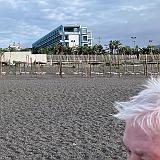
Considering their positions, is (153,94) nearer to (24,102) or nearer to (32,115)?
(32,115)

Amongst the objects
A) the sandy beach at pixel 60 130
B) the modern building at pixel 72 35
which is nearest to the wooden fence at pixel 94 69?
the sandy beach at pixel 60 130

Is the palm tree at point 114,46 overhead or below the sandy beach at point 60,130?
overhead

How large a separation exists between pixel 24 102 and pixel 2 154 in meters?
6.91

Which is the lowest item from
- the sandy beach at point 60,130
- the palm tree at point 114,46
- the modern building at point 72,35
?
the sandy beach at point 60,130

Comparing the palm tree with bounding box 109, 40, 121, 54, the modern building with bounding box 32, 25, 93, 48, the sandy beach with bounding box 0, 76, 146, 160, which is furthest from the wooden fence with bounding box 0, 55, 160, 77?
the modern building with bounding box 32, 25, 93, 48

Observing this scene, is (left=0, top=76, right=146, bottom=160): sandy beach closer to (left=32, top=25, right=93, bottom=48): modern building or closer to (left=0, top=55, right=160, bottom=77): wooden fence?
(left=0, top=55, right=160, bottom=77): wooden fence

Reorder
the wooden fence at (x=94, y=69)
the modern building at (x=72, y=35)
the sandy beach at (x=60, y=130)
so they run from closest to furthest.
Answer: the sandy beach at (x=60, y=130), the wooden fence at (x=94, y=69), the modern building at (x=72, y=35)

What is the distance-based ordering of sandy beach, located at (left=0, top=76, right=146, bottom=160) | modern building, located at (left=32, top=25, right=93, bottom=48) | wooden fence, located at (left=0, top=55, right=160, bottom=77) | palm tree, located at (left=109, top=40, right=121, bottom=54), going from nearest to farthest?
sandy beach, located at (left=0, top=76, right=146, bottom=160)
wooden fence, located at (left=0, top=55, right=160, bottom=77)
palm tree, located at (left=109, top=40, right=121, bottom=54)
modern building, located at (left=32, top=25, right=93, bottom=48)

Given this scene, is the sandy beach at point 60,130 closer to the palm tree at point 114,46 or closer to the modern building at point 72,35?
the palm tree at point 114,46

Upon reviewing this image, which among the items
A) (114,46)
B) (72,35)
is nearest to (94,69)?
(114,46)

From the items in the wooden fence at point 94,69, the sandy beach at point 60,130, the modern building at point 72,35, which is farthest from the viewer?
the modern building at point 72,35

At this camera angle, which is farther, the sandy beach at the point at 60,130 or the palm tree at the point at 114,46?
the palm tree at the point at 114,46

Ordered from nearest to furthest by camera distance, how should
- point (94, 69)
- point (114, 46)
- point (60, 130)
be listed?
A: point (60, 130) → point (94, 69) → point (114, 46)

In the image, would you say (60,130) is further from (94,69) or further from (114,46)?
(114,46)
